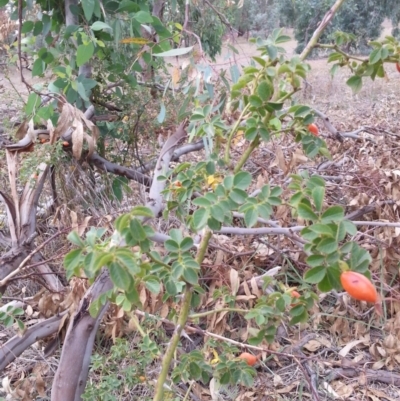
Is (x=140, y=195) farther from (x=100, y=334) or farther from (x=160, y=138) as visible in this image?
(x=100, y=334)

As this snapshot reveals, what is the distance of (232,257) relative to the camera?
1.46 m

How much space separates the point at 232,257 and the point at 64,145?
77 centimetres

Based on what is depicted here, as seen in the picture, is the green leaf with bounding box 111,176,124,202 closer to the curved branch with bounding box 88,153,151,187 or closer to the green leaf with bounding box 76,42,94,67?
the curved branch with bounding box 88,153,151,187

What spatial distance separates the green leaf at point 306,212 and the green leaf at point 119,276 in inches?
9.5

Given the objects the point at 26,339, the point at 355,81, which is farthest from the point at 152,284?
the point at 26,339

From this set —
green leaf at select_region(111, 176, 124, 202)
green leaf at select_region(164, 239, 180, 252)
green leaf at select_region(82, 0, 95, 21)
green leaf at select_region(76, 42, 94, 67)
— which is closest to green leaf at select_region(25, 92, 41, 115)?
green leaf at select_region(76, 42, 94, 67)

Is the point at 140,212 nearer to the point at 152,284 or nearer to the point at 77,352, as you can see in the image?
the point at 152,284

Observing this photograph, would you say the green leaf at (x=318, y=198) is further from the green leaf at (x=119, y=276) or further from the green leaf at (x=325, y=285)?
the green leaf at (x=119, y=276)

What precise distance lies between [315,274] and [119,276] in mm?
251

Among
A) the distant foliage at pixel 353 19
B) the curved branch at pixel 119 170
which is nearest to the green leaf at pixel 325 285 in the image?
the curved branch at pixel 119 170

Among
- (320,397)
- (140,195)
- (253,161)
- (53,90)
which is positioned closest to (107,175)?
(140,195)

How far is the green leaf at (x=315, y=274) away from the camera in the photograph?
21.3 inches

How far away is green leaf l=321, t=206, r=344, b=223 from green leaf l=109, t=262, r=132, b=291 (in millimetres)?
259

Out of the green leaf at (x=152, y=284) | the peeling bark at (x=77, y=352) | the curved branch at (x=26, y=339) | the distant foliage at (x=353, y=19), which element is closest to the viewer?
the green leaf at (x=152, y=284)
